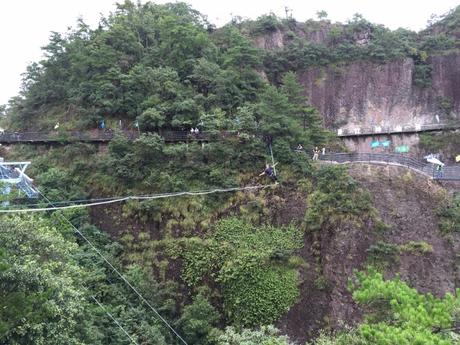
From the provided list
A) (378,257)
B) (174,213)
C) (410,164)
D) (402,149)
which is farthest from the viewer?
(402,149)

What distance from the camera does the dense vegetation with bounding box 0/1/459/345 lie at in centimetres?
1231

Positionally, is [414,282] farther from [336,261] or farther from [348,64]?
[348,64]

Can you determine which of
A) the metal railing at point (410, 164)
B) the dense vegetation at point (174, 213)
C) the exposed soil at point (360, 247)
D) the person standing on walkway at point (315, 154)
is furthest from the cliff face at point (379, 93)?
the exposed soil at point (360, 247)

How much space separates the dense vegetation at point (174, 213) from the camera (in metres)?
12.3

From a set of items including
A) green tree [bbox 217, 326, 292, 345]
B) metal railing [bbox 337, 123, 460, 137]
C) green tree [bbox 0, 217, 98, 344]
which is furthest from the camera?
metal railing [bbox 337, 123, 460, 137]

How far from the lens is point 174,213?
808 inches

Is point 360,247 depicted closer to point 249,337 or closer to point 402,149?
point 249,337

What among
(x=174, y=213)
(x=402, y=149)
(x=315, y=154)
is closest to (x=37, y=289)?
(x=174, y=213)

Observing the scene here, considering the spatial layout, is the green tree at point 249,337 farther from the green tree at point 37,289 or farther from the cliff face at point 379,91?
the cliff face at point 379,91

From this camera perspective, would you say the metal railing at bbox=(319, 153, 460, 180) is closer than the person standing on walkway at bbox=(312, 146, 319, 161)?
Yes

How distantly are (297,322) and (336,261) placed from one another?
2857 mm

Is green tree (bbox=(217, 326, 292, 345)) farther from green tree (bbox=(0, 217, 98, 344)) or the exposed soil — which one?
green tree (bbox=(0, 217, 98, 344))

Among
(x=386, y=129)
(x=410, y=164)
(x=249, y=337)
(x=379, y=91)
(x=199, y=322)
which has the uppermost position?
(x=379, y=91)

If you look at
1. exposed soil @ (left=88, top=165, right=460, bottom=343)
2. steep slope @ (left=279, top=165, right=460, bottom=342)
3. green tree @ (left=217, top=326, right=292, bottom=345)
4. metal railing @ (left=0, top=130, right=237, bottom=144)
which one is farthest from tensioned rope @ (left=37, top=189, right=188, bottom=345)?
metal railing @ (left=0, top=130, right=237, bottom=144)
